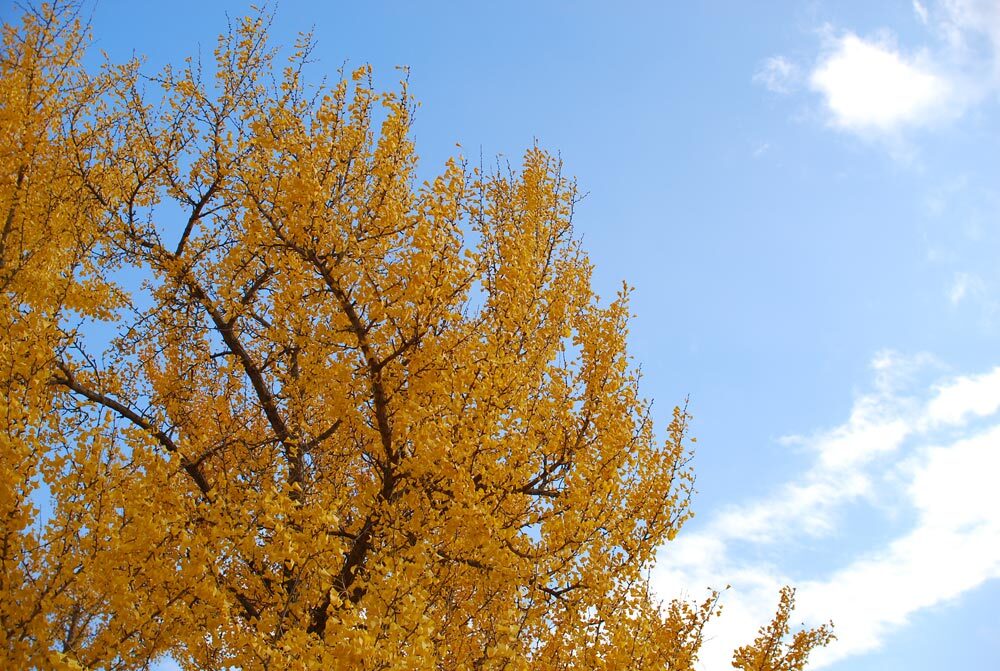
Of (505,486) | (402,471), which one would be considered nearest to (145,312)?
(402,471)

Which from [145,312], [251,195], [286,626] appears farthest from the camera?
[145,312]

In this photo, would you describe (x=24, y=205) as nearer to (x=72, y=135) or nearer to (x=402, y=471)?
(x=72, y=135)

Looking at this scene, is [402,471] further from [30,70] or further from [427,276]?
[30,70]

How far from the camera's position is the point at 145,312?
8219 millimetres

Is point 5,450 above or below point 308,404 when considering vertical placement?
below

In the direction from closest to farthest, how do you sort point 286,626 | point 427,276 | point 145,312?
point 286,626 < point 427,276 < point 145,312

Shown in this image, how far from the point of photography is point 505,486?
5.55m

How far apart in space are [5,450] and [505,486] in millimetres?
3024

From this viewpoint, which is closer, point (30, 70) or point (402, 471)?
point (402, 471)

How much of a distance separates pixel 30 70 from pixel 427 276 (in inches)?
200

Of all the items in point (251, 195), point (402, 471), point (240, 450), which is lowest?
point (402, 471)

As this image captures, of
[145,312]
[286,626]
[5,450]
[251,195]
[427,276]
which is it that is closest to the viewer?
[5,450]

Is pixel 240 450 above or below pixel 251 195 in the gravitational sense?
below

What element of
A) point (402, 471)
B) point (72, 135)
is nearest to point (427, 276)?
point (402, 471)
